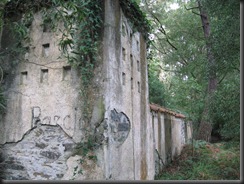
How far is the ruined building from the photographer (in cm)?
421

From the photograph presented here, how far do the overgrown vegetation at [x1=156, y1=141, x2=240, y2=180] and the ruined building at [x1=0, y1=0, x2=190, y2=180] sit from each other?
2.70 m

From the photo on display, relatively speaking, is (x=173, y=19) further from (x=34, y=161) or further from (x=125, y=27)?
(x=34, y=161)

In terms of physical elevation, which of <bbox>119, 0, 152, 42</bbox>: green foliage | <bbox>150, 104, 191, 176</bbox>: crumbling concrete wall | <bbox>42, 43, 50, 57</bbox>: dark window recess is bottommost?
<bbox>150, 104, 191, 176</bbox>: crumbling concrete wall

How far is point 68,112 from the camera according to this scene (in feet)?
14.4

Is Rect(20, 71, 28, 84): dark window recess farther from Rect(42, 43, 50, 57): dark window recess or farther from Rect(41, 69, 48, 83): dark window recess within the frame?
Rect(42, 43, 50, 57): dark window recess

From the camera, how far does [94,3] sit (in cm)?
451

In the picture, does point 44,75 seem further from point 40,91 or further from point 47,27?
point 47,27

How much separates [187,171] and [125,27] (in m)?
5.10

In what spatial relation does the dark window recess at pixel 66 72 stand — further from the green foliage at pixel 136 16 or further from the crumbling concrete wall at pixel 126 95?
the green foliage at pixel 136 16

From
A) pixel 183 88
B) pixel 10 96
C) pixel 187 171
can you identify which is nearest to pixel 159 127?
pixel 187 171

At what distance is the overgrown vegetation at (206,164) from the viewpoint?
24.0ft

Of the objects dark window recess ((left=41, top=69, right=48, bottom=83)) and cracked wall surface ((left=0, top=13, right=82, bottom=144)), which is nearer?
cracked wall surface ((left=0, top=13, right=82, bottom=144))

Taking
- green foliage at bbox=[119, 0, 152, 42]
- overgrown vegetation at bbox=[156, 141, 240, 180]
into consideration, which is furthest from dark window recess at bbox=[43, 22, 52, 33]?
overgrown vegetation at bbox=[156, 141, 240, 180]

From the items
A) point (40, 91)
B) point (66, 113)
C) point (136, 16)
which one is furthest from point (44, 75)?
point (136, 16)
